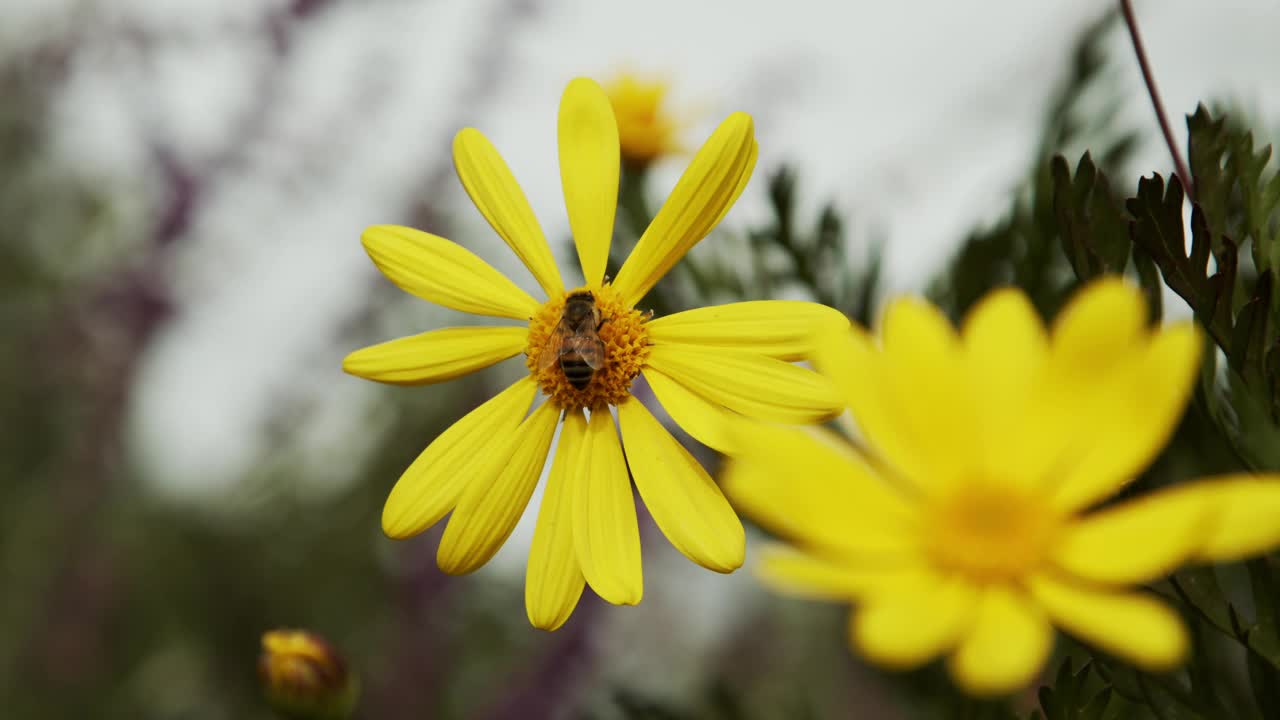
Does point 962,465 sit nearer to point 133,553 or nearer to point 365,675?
point 365,675

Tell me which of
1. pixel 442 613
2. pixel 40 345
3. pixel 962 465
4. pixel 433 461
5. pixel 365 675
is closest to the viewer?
pixel 962 465

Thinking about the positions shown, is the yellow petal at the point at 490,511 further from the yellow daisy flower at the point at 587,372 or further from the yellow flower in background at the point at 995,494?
the yellow flower in background at the point at 995,494

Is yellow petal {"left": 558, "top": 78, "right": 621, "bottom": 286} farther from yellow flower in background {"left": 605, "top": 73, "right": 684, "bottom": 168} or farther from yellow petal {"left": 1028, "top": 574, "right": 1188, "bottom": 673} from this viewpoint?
yellow flower in background {"left": 605, "top": 73, "right": 684, "bottom": 168}

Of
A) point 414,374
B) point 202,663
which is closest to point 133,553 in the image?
point 202,663

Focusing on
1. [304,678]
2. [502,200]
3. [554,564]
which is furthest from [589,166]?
[304,678]

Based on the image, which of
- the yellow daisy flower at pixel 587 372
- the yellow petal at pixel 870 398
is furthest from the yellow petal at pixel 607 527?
Answer: the yellow petal at pixel 870 398
